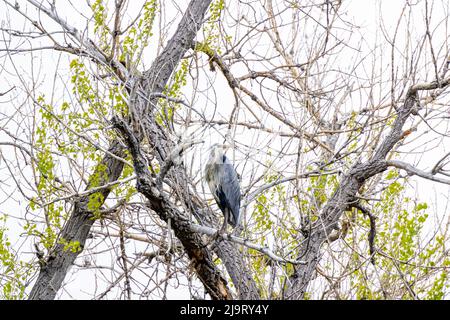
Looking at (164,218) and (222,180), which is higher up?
(222,180)

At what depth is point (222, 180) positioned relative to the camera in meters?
6.28

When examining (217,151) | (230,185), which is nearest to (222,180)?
(230,185)

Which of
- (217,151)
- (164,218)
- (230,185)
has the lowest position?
(164,218)

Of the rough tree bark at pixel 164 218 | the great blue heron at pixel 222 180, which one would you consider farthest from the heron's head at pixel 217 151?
the rough tree bark at pixel 164 218

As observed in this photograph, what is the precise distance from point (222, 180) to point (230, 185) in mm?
84

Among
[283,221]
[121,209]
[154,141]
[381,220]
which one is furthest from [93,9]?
[381,220]

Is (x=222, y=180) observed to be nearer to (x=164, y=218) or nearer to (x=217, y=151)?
(x=217, y=151)

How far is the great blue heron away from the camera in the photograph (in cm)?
625

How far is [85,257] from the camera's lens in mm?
7871

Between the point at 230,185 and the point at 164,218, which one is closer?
the point at 164,218

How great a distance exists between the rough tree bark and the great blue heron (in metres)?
0.44

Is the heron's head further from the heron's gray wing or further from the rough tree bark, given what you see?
the rough tree bark

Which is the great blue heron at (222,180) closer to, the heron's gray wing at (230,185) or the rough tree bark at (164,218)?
the heron's gray wing at (230,185)
